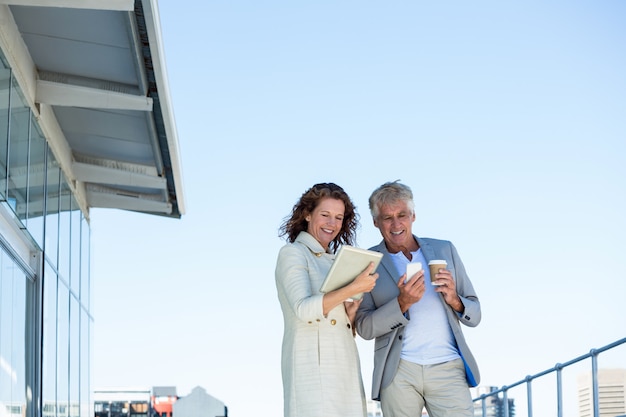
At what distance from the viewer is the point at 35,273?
421 inches

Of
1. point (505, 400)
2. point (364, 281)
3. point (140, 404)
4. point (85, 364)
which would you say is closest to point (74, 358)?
point (85, 364)

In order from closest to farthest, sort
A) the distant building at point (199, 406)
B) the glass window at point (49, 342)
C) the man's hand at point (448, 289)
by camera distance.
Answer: the man's hand at point (448, 289) → the glass window at point (49, 342) → the distant building at point (199, 406)

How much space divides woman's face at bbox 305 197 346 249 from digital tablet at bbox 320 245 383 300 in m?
0.43

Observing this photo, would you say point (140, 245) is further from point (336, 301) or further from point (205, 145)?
point (336, 301)

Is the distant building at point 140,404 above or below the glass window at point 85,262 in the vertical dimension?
below

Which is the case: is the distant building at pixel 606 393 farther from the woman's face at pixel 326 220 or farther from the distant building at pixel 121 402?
the distant building at pixel 121 402

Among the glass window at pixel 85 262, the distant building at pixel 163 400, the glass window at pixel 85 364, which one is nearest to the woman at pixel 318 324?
the glass window at pixel 85 262

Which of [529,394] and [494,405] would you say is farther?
[494,405]

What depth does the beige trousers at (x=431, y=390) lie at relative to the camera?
5.71m

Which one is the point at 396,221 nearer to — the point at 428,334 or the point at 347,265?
the point at 428,334

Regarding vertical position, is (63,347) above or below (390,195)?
below

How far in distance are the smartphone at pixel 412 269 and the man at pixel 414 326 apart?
0.04ft

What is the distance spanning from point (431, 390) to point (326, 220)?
A: 3.26 feet

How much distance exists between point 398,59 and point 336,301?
41339mm
